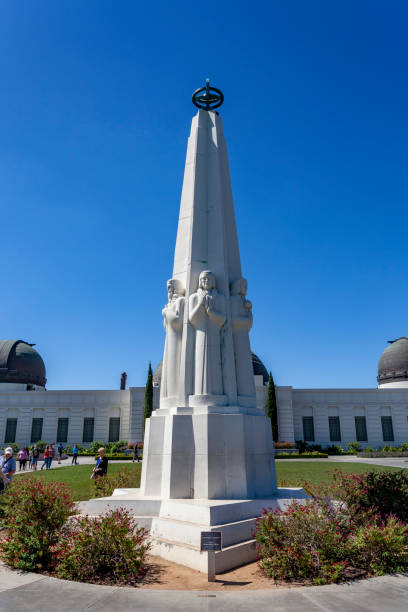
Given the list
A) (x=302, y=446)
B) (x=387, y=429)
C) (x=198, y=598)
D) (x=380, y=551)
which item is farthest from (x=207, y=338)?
(x=387, y=429)

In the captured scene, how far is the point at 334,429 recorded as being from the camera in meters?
39.6

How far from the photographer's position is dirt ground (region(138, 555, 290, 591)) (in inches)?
194

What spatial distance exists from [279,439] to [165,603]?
120 feet

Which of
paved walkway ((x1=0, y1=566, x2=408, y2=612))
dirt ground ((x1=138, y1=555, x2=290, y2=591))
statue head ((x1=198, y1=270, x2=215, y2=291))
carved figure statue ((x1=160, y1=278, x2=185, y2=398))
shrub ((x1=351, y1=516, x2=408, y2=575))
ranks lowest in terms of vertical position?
dirt ground ((x1=138, y1=555, x2=290, y2=591))

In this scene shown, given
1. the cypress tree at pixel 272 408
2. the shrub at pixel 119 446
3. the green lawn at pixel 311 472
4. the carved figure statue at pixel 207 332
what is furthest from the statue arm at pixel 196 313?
the cypress tree at pixel 272 408

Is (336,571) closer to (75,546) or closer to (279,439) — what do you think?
(75,546)

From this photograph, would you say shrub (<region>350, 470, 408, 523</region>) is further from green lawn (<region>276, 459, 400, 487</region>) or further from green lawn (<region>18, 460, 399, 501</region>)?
green lawn (<region>276, 459, 400, 487</region>)

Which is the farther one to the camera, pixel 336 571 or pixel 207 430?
pixel 207 430

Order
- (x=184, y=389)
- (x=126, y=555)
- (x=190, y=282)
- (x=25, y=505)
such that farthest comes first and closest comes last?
(x=190, y=282) → (x=184, y=389) → (x=25, y=505) → (x=126, y=555)

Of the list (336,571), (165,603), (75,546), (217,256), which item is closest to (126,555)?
(75,546)

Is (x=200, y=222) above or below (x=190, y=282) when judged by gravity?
above

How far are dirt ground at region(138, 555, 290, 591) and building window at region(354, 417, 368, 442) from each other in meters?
37.5

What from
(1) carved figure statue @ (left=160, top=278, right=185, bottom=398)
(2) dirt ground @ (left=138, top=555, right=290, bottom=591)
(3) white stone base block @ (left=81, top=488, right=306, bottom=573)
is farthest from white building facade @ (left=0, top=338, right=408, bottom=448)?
(2) dirt ground @ (left=138, top=555, right=290, bottom=591)

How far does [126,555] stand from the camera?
5.12 meters
